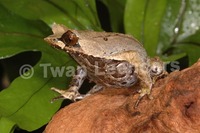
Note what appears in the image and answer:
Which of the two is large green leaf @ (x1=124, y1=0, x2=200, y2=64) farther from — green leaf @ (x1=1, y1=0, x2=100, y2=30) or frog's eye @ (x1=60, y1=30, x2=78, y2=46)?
frog's eye @ (x1=60, y1=30, x2=78, y2=46)

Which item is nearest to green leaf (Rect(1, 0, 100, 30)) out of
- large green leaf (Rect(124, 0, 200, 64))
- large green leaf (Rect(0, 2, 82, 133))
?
large green leaf (Rect(0, 2, 82, 133))

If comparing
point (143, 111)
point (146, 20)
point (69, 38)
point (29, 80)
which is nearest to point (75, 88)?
point (29, 80)

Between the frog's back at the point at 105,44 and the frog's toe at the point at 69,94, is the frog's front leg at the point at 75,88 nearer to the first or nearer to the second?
the frog's toe at the point at 69,94

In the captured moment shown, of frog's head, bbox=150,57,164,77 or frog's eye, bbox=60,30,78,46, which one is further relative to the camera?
frog's head, bbox=150,57,164,77

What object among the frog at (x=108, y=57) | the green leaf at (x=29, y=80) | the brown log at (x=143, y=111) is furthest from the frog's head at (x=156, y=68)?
the green leaf at (x=29, y=80)

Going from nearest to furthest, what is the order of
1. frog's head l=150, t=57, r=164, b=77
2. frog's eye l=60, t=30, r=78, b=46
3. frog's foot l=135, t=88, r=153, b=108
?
frog's foot l=135, t=88, r=153, b=108
frog's eye l=60, t=30, r=78, b=46
frog's head l=150, t=57, r=164, b=77

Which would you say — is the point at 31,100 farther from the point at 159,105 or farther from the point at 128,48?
the point at 159,105
